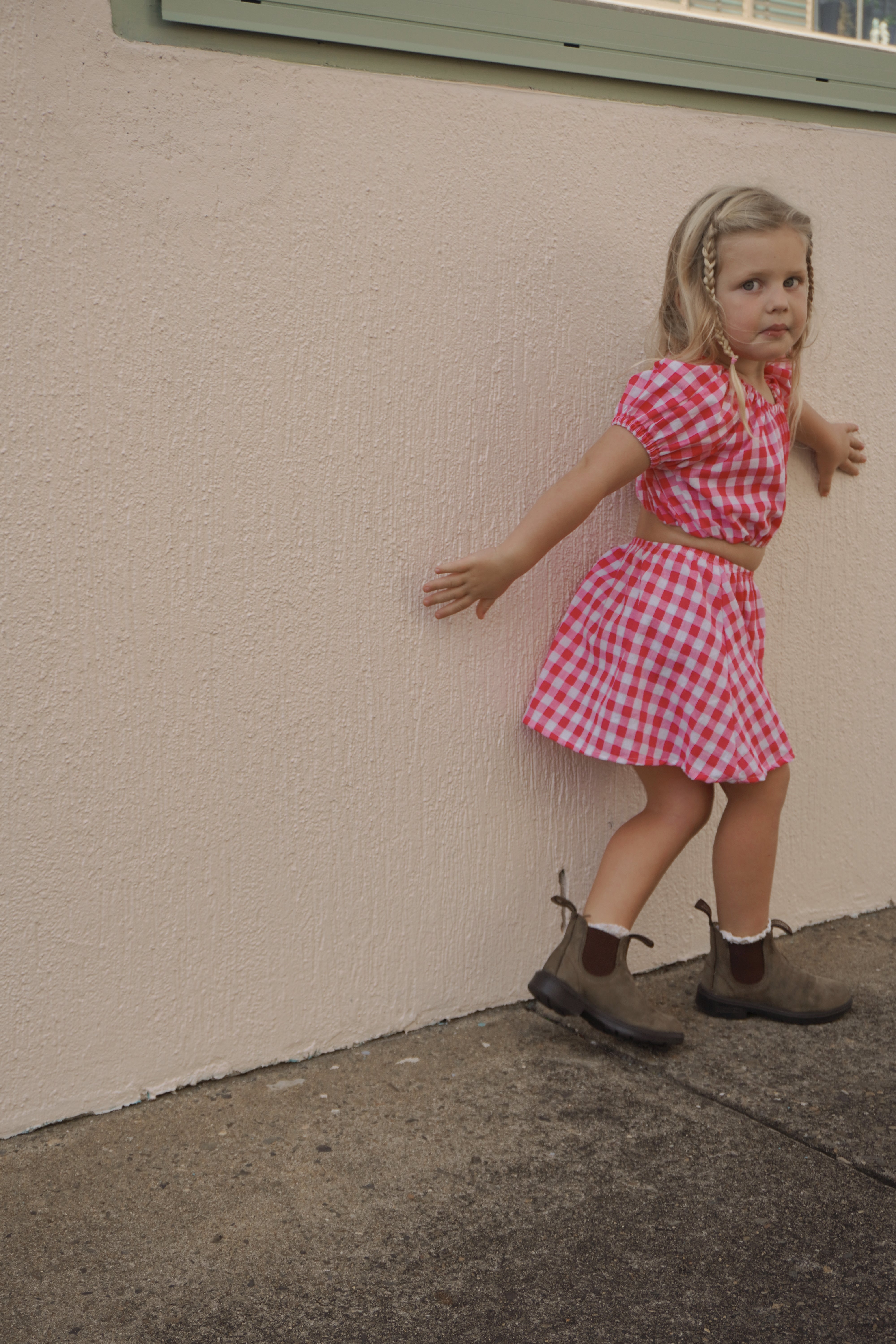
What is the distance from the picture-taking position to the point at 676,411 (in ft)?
6.72

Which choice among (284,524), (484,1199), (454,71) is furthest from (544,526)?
(484,1199)

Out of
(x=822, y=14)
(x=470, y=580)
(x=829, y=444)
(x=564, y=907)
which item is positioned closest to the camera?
(x=470, y=580)

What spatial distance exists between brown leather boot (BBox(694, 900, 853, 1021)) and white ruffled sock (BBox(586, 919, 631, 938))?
235 mm

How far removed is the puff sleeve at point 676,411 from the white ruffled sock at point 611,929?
82 centimetres

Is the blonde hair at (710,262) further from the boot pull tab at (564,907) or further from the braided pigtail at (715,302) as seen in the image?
the boot pull tab at (564,907)

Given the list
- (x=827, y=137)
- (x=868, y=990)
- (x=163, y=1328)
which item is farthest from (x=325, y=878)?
(x=827, y=137)

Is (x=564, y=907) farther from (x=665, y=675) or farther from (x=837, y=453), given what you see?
(x=837, y=453)

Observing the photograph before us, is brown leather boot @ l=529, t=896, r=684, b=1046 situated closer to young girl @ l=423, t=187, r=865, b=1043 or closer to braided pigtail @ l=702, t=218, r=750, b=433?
young girl @ l=423, t=187, r=865, b=1043

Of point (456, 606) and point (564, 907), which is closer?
point (456, 606)

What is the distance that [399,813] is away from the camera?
6.97 feet

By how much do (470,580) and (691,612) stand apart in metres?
0.40

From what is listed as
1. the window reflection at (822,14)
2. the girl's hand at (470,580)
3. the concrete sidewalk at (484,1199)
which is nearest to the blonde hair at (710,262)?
the girl's hand at (470,580)

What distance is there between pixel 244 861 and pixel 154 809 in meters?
0.18

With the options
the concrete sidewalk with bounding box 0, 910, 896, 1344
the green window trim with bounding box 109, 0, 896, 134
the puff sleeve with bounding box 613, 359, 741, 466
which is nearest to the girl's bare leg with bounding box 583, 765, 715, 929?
the concrete sidewalk with bounding box 0, 910, 896, 1344
